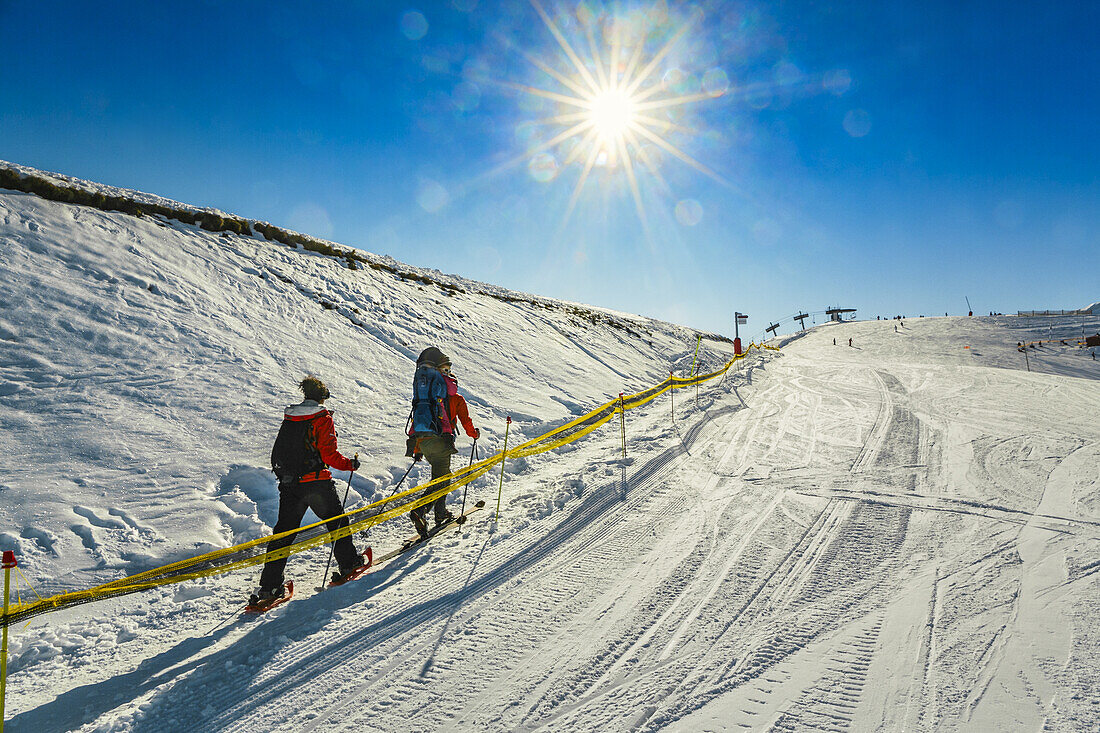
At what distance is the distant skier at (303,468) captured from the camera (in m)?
4.14

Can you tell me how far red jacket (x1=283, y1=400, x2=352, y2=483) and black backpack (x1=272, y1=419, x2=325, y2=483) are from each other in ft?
0.18

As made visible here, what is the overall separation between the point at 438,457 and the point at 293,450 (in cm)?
183

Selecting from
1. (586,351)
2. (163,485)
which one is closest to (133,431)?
(163,485)

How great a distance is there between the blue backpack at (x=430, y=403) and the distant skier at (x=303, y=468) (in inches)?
44.4

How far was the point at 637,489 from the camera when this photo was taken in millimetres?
6695

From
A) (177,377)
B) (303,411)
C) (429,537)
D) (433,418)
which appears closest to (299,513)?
(303,411)

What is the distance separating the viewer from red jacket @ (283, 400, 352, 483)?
4.15 m

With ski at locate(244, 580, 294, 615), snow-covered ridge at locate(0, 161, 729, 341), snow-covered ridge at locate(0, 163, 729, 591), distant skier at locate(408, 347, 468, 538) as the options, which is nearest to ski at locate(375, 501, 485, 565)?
distant skier at locate(408, 347, 468, 538)

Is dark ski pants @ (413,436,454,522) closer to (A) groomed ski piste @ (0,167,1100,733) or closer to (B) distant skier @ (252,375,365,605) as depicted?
(A) groomed ski piste @ (0,167,1100,733)

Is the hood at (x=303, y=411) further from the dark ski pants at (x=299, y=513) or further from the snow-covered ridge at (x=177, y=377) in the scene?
the snow-covered ridge at (x=177, y=377)

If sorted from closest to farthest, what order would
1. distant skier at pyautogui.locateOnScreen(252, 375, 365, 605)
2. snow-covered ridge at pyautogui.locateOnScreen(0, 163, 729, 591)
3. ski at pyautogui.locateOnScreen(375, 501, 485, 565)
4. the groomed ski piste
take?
the groomed ski piste → distant skier at pyautogui.locateOnScreen(252, 375, 365, 605) → snow-covered ridge at pyautogui.locateOnScreen(0, 163, 729, 591) → ski at pyautogui.locateOnScreen(375, 501, 485, 565)

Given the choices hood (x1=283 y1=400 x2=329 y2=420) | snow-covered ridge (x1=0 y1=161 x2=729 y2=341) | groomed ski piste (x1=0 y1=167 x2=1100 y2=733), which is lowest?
groomed ski piste (x1=0 y1=167 x2=1100 y2=733)

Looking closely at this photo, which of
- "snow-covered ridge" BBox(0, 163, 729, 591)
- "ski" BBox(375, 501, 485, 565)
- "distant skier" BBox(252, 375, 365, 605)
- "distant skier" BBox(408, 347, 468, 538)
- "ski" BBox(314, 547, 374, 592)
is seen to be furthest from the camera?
"distant skier" BBox(408, 347, 468, 538)

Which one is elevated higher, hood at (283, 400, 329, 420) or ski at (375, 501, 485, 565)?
hood at (283, 400, 329, 420)
